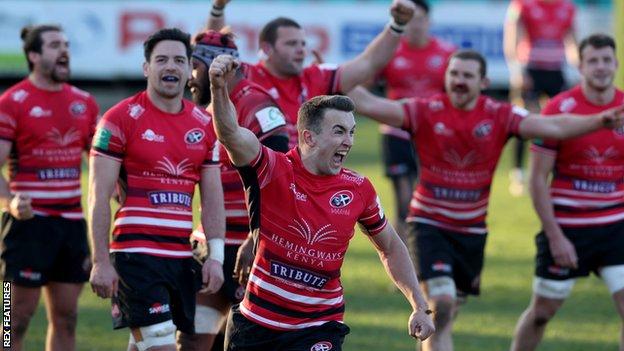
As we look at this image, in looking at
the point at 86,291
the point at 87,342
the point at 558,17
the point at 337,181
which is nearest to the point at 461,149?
the point at 337,181

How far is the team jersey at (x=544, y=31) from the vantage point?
1922cm

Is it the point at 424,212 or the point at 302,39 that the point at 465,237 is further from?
the point at 302,39

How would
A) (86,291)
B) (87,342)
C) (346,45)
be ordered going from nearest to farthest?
(87,342), (86,291), (346,45)

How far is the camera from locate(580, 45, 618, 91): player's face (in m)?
9.59

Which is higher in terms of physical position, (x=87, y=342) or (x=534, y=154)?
(x=534, y=154)

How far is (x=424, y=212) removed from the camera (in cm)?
962

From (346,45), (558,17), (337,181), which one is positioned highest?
(337,181)

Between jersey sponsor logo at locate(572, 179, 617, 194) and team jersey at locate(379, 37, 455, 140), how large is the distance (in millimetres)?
4793

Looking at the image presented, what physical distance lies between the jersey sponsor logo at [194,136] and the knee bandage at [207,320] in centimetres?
123

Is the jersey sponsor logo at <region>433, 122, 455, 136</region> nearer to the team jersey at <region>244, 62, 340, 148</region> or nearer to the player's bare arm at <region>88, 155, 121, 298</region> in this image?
the team jersey at <region>244, 62, 340, 148</region>

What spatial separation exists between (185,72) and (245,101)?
1.63ft

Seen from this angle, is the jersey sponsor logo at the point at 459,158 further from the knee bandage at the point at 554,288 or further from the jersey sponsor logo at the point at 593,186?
the knee bandage at the point at 554,288

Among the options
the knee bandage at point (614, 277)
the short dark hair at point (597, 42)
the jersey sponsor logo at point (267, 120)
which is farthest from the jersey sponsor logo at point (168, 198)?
the short dark hair at point (597, 42)

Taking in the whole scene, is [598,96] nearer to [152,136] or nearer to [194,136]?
[194,136]
